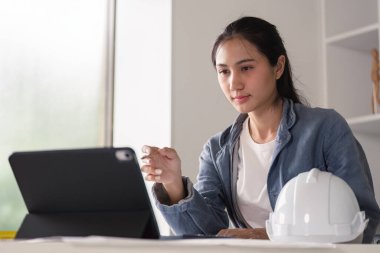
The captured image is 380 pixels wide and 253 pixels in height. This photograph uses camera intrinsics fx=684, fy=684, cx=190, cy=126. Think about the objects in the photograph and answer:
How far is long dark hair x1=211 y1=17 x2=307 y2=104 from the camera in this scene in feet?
6.76

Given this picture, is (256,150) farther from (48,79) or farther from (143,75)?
(48,79)

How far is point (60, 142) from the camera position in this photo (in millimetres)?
3148

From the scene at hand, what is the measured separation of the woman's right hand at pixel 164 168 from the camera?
161 centimetres

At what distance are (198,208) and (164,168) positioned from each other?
0.17 metres

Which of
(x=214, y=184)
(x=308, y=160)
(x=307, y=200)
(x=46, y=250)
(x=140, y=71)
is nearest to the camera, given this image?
(x=46, y=250)

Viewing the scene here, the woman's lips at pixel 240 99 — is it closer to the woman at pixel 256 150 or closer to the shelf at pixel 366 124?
the woman at pixel 256 150

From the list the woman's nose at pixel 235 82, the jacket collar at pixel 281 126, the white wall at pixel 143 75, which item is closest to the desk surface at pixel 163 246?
the jacket collar at pixel 281 126

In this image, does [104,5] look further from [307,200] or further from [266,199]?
[307,200]

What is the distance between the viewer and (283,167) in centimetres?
188

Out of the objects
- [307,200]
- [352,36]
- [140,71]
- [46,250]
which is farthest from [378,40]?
[46,250]

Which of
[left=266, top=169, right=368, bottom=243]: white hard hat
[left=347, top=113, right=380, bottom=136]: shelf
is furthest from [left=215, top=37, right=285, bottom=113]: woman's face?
[left=347, top=113, right=380, bottom=136]: shelf

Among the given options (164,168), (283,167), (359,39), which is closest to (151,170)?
(164,168)

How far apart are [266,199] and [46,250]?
3.70ft

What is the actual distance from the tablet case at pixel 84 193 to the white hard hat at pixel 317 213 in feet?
0.72
